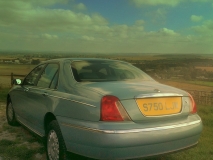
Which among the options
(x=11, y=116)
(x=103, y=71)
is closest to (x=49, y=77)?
(x=103, y=71)

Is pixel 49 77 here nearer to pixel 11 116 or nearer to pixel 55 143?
pixel 55 143

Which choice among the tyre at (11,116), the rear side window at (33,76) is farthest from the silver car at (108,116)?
the tyre at (11,116)

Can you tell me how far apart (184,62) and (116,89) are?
3787cm

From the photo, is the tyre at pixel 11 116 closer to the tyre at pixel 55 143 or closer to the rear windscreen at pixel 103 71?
the tyre at pixel 55 143

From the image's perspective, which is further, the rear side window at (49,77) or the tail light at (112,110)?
the rear side window at (49,77)

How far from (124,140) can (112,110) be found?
1.09 feet

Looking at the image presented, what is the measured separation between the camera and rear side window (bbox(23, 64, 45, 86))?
4452 millimetres

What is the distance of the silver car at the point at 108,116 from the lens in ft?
8.61

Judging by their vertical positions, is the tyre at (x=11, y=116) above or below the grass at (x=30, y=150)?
above

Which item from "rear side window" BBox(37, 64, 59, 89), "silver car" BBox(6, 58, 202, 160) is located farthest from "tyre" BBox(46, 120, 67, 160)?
"rear side window" BBox(37, 64, 59, 89)

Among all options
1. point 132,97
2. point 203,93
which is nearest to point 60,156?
point 132,97

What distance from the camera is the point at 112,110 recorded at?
2682 millimetres

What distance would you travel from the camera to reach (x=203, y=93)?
30.9 meters

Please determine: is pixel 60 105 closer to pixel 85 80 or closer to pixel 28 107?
pixel 85 80
